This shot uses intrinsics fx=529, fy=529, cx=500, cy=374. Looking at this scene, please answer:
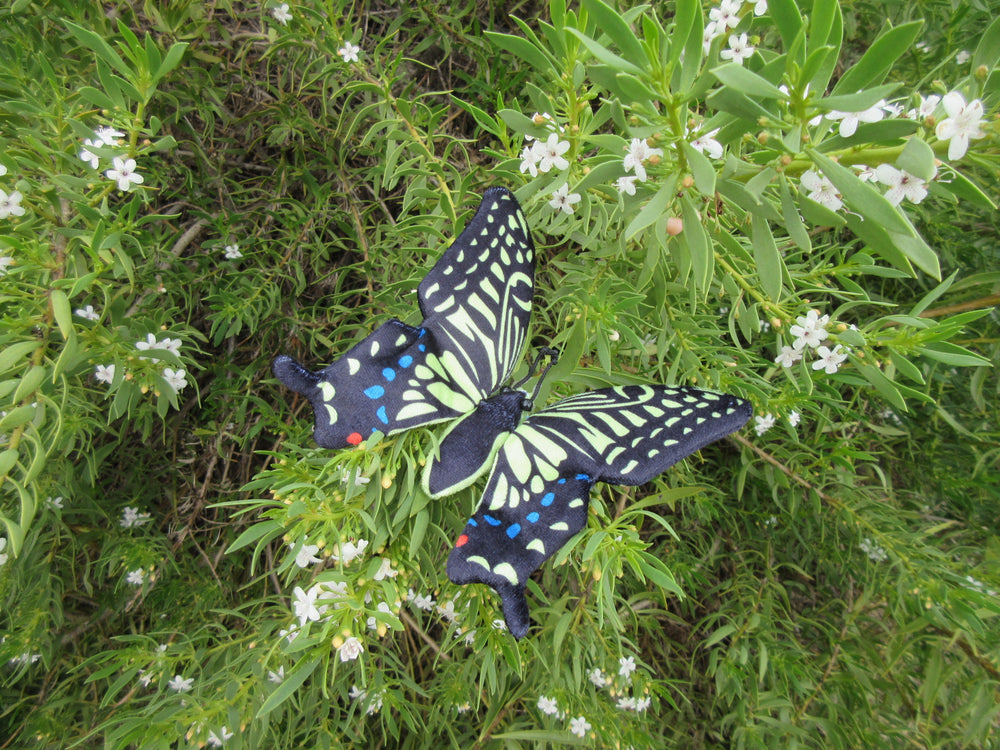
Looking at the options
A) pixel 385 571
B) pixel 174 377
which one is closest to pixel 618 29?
pixel 385 571

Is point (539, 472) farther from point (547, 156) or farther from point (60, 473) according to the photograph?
point (60, 473)

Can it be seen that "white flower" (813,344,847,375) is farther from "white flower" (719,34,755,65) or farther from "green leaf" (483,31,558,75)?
"green leaf" (483,31,558,75)

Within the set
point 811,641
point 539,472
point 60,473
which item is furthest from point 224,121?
point 811,641

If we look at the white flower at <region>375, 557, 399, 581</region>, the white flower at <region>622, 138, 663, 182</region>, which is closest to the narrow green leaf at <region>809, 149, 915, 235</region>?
the white flower at <region>622, 138, 663, 182</region>

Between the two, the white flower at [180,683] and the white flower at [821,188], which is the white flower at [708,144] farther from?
the white flower at [180,683]

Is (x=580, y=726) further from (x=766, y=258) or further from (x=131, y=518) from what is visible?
(x=131, y=518)

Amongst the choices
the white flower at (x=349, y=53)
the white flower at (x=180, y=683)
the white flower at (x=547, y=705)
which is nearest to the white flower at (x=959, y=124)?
the white flower at (x=349, y=53)
